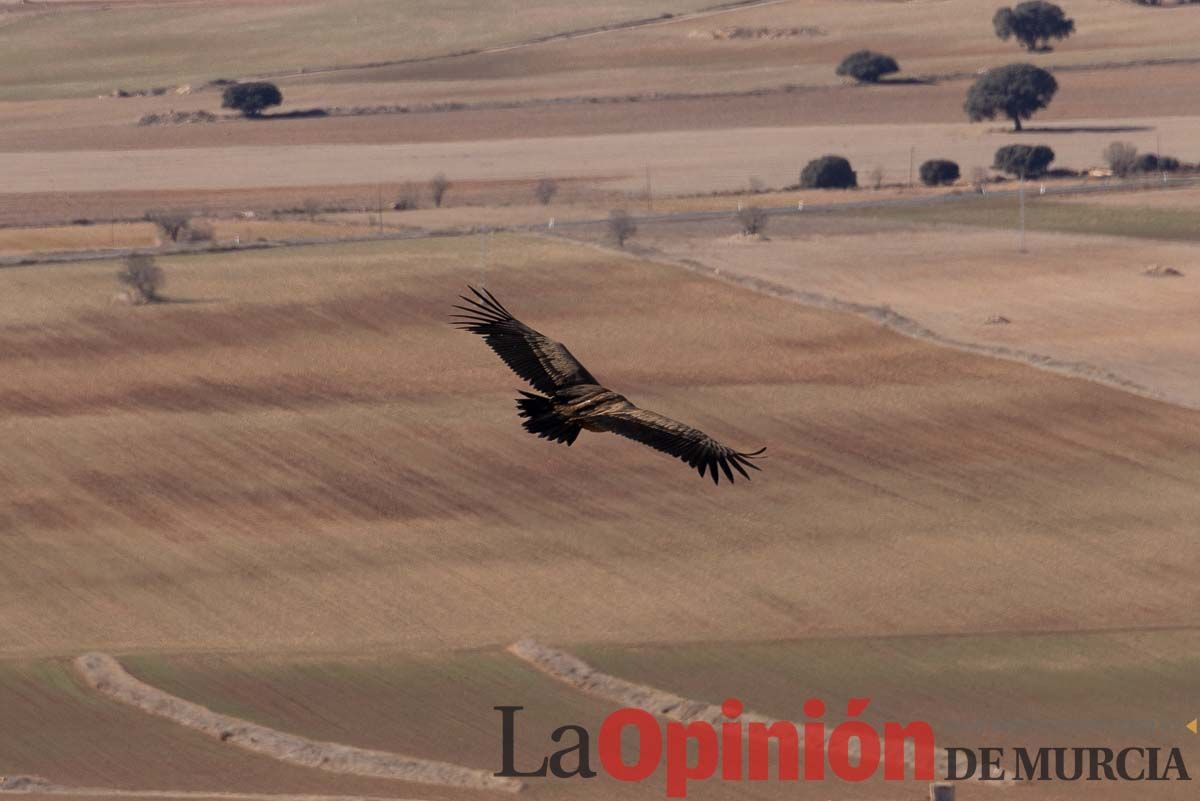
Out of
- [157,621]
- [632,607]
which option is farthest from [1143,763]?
[157,621]

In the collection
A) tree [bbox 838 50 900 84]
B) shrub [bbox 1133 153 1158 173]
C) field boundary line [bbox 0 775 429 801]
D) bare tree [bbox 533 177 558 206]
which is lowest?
field boundary line [bbox 0 775 429 801]

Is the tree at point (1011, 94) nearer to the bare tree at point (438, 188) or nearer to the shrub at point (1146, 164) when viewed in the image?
the shrub at point (1146, 164)

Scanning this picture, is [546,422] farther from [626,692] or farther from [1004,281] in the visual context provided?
[1004,281]

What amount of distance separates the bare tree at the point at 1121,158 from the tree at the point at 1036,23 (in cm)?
5529

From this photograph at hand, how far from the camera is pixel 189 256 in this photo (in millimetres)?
87000

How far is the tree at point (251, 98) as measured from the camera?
162875mm

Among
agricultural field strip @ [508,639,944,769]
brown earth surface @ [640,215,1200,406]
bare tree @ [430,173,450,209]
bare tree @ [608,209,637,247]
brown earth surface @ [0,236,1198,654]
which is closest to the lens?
agricultural field strip @ [508,639,944,769]

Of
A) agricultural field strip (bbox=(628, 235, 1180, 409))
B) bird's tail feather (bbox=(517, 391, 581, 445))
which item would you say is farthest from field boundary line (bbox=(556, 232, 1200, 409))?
bird's tail feather (bbox=(517, 391, 581, 445))

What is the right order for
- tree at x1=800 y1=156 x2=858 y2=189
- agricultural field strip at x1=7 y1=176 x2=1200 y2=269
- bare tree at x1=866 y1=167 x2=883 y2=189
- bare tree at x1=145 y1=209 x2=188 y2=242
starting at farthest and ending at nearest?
bare tree at x1=866 y1=167 x2=883 y2=189 < tree at x1=800 y1=156 x2=858 y2=189 < bare tree at x1=145 y1=209 x2=188 y2=242 < agricultural field strip at x1=7 y1=176 x2=1200 y2=269

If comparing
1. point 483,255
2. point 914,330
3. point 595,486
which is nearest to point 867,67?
point 483,255

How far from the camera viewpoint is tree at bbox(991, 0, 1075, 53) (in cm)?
17875

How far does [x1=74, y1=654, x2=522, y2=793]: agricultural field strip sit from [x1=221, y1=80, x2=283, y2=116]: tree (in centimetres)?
12287

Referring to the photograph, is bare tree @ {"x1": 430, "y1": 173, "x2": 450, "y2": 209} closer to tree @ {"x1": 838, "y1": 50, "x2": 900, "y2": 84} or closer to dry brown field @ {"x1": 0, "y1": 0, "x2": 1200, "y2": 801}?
dry brown field @ {"x1": 0, "y1": 0, "x2": 1200, "y2": 801}

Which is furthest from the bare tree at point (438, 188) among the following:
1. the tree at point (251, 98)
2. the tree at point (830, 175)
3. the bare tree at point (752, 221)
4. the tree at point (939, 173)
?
the tree at point (251, 98)
